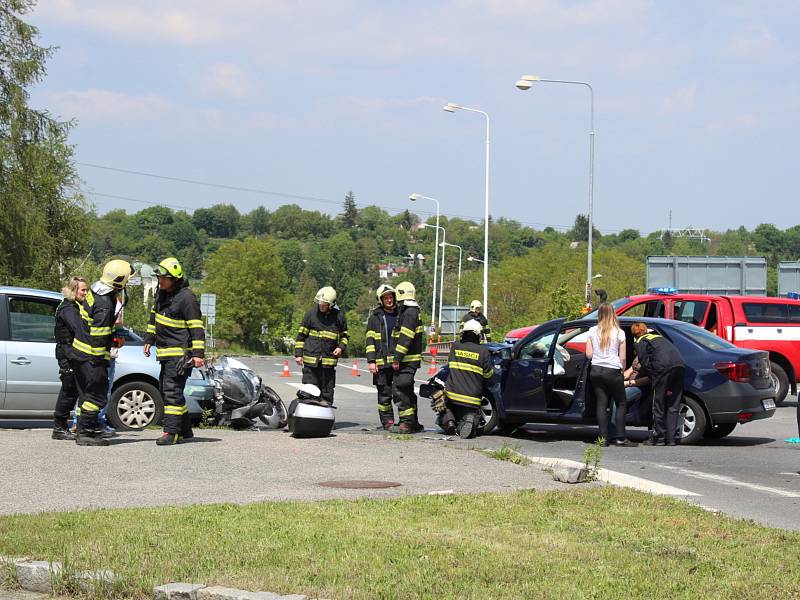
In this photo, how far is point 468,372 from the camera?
47.7ft

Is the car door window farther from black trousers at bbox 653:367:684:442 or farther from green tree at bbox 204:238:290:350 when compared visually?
green tree at bbox 204:238:290:350

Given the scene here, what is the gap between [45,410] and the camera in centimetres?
1420

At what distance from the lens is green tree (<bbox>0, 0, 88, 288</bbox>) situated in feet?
121

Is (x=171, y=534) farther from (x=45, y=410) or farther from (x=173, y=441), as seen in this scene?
(x=45, y=410)

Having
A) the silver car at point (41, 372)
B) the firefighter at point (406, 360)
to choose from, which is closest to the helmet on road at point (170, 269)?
the silver car at point (41, 372)

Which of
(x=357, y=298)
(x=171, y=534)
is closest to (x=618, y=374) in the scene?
(x=171, y=534)

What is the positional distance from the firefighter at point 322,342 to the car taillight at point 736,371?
4845 mm

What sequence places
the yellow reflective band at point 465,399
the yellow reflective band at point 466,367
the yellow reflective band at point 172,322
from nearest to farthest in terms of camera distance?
1. the yellow reflective band at point 172,322
2. the yellow reflective band at point 466,367
3. the yellow reflective band at point 465,399

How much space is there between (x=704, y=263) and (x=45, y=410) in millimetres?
26886

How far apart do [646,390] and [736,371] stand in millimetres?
1125

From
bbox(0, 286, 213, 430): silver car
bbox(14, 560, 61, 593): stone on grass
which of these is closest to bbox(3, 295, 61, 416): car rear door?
bbox(0, 286, 213, 430): silver car

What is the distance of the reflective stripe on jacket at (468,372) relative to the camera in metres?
14.5

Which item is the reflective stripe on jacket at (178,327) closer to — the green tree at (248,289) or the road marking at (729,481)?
the road marking at (729,481)

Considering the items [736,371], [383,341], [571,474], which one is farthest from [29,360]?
[736,371]
